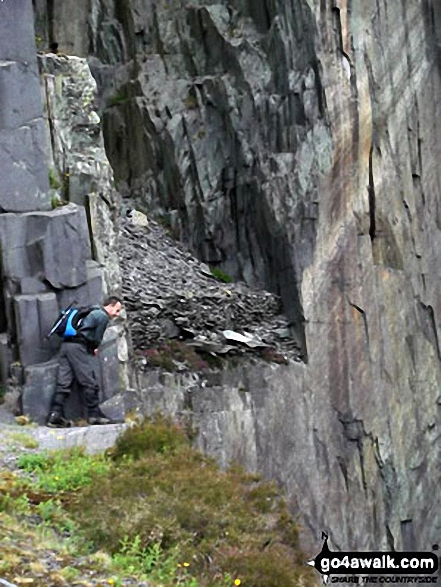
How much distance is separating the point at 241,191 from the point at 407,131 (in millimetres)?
4872

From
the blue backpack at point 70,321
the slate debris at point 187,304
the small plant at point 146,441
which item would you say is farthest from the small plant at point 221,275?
the small plant at point 146,441

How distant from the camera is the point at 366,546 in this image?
29.2m

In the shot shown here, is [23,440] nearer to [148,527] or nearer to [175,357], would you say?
[148,527]

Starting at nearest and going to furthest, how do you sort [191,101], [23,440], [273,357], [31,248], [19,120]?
[23,440]
[31,248]
[19,120]
[273,357]
[191,101]

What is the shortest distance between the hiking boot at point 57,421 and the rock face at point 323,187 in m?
9.73

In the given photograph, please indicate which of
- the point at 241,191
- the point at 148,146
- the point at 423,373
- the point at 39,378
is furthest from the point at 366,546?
the point at 39,378

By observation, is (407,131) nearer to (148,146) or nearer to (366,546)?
(148,146)

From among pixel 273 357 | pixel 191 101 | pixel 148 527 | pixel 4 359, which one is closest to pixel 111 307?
pixel 4 359

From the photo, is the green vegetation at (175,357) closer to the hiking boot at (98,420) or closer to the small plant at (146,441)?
the hiking boot at (98,420)

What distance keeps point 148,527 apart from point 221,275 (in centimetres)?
1819

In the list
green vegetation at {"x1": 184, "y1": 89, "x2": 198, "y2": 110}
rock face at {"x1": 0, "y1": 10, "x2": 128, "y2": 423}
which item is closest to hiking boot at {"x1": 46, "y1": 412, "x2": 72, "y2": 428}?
rock face at {"x1": 0, "y1": 10, "x2": 128, "y2": 423}

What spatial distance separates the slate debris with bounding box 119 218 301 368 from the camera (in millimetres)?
25969

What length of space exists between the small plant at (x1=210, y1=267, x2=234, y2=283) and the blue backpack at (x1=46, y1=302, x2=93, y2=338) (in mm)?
10894

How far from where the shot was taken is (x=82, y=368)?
18109mm
